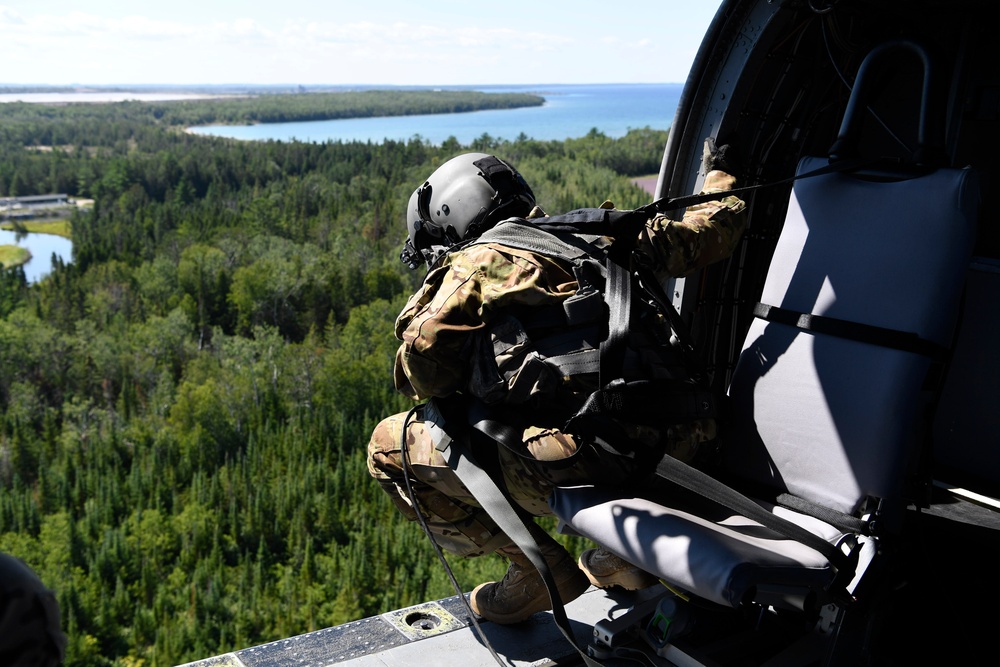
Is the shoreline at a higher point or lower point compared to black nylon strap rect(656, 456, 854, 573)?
lower

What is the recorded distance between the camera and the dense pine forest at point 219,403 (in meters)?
26.6

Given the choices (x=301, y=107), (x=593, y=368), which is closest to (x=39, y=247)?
(x=301, y=107)

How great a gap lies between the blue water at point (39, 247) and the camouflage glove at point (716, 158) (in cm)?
5612

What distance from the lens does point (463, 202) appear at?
2701 millimetres

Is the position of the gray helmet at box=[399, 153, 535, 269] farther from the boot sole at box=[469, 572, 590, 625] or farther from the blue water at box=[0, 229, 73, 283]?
the blue water at box=[0, 229, 73, 283]

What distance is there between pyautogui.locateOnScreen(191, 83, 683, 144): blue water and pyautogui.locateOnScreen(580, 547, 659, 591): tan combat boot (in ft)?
124

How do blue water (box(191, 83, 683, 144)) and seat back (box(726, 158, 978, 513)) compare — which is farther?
blue water (box(191, 83, 683, 144))

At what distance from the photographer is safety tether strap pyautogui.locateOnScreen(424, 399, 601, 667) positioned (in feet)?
6.92

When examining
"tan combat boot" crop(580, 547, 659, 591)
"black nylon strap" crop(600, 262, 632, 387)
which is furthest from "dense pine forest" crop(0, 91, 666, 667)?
"black nylon strap" crop(600, 262, 632, 387)

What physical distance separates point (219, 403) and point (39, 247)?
3298 cm

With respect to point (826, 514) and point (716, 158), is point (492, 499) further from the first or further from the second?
point (716, 158)

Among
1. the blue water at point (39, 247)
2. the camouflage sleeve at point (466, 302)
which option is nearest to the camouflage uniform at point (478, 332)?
the camouflage sleeve at point (466, 302)

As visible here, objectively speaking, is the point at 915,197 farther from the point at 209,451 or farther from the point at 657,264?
the point at 209,451

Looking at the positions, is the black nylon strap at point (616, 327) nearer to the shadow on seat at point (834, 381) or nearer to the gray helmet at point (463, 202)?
the shadow on seat at point (834, 381)
